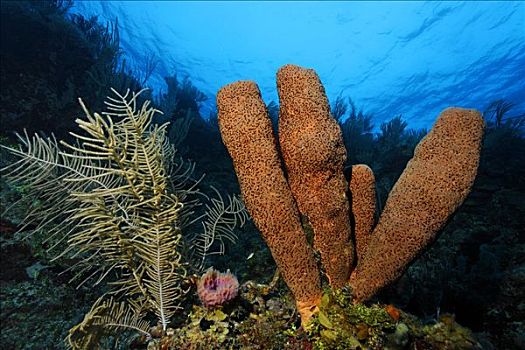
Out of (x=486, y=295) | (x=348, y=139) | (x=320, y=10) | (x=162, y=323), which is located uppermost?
(x=320, y=10)

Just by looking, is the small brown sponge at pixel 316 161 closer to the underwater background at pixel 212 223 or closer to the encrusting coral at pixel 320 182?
the encrusting coral at pixel 320 182

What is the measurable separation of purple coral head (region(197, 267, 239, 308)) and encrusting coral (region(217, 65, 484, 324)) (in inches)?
18.6

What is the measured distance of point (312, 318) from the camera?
2506mm

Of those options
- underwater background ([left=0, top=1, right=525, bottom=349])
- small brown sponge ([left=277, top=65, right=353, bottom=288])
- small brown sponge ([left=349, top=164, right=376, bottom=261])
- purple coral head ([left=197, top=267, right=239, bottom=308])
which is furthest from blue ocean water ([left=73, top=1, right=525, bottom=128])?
purple coral head ([left=197, top=267, right=239, bottom=308])

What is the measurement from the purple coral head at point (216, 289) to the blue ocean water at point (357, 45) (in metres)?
27.6

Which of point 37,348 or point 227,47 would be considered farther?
point 227,47

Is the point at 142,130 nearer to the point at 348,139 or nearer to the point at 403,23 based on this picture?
the point at 348,139

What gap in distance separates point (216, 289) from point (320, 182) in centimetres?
129

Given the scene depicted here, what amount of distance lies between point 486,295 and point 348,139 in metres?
7.15

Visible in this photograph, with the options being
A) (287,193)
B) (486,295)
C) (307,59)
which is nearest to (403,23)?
(307,59)

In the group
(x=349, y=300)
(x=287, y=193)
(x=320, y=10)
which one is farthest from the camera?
(x=320, y=10)

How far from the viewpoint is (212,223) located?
3.48 meters

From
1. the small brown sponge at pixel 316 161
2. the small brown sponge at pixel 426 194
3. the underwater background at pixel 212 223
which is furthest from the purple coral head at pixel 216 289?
the small brown sponge at pixel 426 194

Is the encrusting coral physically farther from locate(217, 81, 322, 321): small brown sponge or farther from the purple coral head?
the purple coral head
